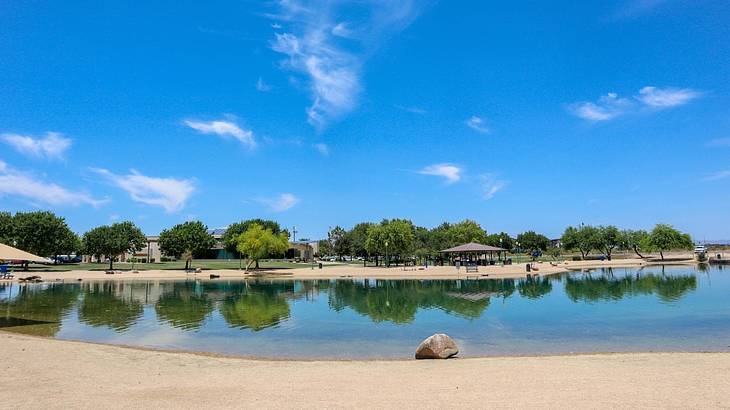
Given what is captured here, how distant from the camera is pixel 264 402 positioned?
7.94 meters

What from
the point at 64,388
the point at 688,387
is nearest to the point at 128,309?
the point at 64,388

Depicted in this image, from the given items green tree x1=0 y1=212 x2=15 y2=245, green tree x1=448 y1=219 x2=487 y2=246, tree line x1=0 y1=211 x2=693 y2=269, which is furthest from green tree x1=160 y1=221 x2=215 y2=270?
green tree x1=448 y1=219 x2=487 y2=246

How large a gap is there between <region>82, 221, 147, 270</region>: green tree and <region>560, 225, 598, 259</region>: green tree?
77340 millimetres

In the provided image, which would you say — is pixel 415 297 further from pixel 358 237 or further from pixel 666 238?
pixel 358 237

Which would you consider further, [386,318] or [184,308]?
[184,308]

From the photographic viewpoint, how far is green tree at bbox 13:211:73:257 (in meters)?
60.0

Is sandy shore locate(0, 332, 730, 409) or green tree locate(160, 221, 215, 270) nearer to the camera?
sandy shore locate(0, 332, 730, 409)

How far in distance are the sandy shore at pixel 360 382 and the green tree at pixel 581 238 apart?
80.3 meters

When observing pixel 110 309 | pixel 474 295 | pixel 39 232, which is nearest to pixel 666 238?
pixel 474 295

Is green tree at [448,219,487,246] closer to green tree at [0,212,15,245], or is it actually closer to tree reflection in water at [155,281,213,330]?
tree reflection in water at [155,281,213,330]

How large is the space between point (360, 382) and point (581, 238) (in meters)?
88.2

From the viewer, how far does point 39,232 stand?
200 ft

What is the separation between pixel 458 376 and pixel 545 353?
526 cm

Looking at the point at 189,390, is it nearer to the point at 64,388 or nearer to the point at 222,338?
the point at 64,388
